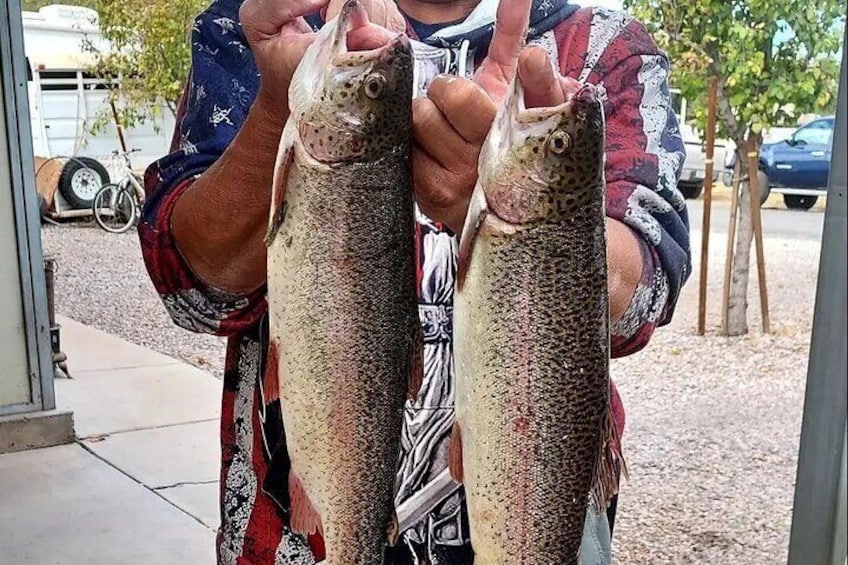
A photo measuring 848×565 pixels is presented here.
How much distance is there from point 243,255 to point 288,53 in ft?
1.22

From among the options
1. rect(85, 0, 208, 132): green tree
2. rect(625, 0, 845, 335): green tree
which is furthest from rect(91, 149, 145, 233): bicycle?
rect(625, 0, 845, 335): green tree

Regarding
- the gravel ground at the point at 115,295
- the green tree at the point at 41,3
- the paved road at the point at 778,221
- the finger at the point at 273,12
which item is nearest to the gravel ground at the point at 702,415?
the gravel ground at the point at 115,295

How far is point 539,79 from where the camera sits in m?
1.16

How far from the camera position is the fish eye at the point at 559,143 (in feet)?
3.99

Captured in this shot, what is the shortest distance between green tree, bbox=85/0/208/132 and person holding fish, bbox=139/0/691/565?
11315mm

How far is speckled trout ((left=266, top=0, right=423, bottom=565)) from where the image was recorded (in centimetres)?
126

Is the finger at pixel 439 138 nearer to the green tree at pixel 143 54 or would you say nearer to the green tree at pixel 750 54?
the green tree at pixel 750 54

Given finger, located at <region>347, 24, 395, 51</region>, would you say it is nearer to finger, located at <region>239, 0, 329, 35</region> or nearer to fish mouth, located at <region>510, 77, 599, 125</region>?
finger, located at <region>239, 0, 329, 35</region>

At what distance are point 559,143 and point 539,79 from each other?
0.32 feet

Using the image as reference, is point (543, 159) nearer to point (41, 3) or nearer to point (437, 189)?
Result: point (437, 189)

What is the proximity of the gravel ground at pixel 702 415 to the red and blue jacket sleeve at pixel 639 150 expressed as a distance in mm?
3767

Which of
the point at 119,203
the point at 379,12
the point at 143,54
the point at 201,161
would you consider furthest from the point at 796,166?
the point at 379,12

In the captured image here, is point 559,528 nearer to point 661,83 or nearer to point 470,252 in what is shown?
point 470,252

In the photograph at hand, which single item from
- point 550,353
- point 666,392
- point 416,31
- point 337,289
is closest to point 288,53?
point 337,289
